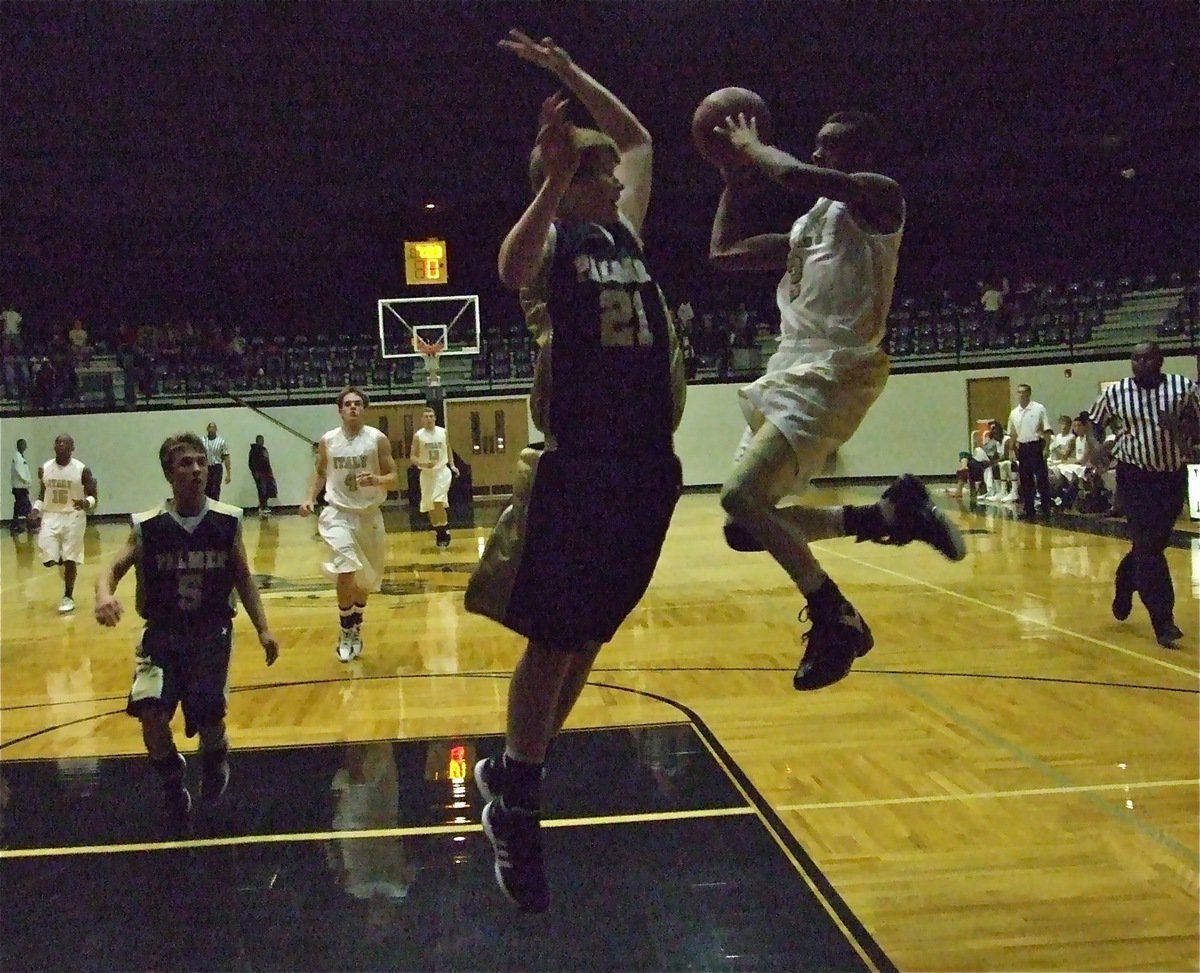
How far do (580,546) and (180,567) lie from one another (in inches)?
88.6

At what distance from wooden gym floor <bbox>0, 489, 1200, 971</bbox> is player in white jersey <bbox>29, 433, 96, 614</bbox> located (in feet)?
6.37

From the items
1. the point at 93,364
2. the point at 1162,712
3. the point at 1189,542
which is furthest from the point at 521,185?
the point at 1162,712

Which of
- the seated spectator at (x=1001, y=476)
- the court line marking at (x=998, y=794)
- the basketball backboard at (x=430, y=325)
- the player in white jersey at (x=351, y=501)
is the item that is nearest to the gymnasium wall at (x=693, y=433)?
the basketball backboard at (x=430, y=325)

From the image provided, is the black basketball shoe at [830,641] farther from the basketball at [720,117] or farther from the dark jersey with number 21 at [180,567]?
the dark jersey with number 21 at [180,567]

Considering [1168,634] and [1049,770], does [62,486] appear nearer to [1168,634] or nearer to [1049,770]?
[1049,770]

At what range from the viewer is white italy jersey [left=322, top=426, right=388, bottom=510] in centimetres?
702

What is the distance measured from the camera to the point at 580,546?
2340 mm

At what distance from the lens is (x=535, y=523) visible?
2.37m

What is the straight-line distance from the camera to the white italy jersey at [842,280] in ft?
9.15

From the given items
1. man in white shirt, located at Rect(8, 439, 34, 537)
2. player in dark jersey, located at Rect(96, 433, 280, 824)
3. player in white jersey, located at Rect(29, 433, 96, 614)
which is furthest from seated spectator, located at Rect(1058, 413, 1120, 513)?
man in white shirt, located at Rect(8, 439, 34, 537)

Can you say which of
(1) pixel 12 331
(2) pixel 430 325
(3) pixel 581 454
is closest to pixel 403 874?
(3) pixel 581 454

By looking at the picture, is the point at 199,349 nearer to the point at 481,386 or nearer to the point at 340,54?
the point at 481,386

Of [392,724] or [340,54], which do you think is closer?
[392,724]

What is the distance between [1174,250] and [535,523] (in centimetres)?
2025
